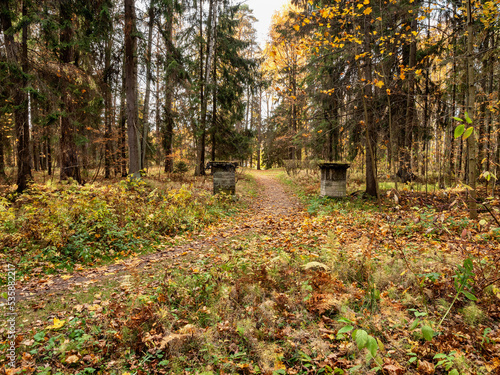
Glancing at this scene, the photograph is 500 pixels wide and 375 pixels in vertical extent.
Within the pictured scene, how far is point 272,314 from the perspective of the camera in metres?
2.92

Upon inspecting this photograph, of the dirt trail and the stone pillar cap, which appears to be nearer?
the dirt trail

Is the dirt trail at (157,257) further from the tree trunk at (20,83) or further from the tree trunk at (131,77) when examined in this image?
the tree trunk at (20,83)

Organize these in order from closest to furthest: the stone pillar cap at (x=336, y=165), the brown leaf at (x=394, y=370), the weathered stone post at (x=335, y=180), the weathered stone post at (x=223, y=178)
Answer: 1. the brown leaf at (x=394, y=370)
2. the stone pillar cap at (x=336, y=165)
3. the weathered stone post at (x=335, y=180)
4. the weathered stone post at (x=223, y=178)

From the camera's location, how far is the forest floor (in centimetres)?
229

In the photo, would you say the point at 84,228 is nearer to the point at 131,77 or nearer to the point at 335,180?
the point at 131,77

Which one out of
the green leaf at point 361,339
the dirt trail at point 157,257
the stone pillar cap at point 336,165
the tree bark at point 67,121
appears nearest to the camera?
the green leaf at point 361,339

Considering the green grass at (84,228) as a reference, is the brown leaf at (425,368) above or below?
below

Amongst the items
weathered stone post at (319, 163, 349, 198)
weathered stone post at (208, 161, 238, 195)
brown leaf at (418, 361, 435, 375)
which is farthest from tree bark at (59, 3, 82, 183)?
brown leaf at (418, 361, 435, 375)

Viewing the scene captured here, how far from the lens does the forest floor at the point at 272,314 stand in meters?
2.29

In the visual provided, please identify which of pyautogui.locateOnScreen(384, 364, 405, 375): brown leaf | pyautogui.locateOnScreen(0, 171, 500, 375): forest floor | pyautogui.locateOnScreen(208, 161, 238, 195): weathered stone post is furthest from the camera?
pyautogui.locateOnScreen(208, 161, 238, 195): weathered stone post

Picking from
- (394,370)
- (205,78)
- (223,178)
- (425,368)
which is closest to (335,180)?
(223,178)

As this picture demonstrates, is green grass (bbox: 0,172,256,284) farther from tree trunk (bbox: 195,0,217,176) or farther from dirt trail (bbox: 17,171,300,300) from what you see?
tree trunk (bbox: 195,0,217,176)

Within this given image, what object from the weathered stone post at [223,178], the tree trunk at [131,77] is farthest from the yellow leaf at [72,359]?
the weathered stone post at [223,178]

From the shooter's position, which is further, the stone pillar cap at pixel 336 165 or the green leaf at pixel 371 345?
the stone pillar cap at pixel 336 165
